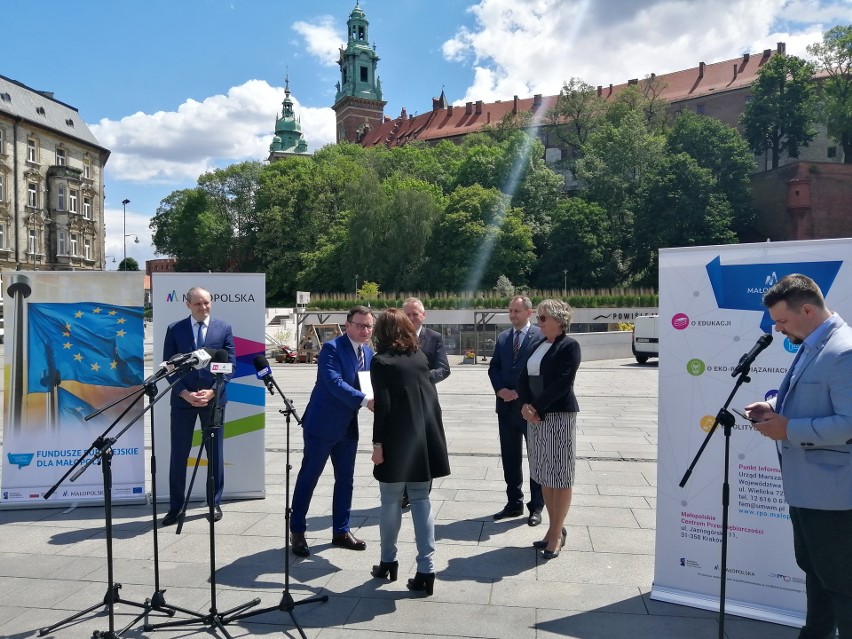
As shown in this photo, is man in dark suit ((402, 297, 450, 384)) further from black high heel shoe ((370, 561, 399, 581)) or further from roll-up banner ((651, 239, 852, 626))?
roll-up banner ((651, 239, 852, 626))

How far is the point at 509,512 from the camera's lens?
6.25 metres

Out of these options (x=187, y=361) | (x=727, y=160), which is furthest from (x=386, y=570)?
(x=727, y=160)

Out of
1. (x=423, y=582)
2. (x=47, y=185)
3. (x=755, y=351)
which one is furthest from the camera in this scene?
(x=47, y=185)

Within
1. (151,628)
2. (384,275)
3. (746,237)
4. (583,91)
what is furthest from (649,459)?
(583,91)

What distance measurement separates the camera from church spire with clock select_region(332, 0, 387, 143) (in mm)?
106137

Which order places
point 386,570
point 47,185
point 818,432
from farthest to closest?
point 47,185
point 386,570
point 818,432

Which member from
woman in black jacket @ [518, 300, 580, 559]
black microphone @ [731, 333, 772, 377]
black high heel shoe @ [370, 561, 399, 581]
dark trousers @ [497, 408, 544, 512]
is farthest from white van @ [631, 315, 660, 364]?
black microphone @ [731, 333, 772, 377]

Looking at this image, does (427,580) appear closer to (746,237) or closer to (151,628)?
(151,628)

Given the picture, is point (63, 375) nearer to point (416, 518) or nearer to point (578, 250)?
point (416, 518)

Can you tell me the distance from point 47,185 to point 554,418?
68002 mm

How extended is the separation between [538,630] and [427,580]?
2.58ft

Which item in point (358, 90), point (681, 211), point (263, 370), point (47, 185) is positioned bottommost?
point (263, 370)

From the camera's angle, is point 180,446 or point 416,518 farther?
point 180,446

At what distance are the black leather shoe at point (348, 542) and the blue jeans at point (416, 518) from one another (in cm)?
79
